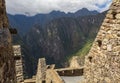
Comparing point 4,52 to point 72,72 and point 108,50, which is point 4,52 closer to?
point 108,50

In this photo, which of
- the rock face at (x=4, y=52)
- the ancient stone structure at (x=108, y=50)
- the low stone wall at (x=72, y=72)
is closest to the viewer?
the rock face at (x=4, y=52)

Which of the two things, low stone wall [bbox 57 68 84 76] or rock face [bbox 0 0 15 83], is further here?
low stone wall [bbox 57 68 84 76]

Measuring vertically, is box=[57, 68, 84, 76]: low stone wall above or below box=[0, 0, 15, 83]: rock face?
below

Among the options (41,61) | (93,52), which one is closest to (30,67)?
(41,61)

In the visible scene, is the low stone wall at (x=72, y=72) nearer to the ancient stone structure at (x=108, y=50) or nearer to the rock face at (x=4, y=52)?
the ancient stone structure at (x=108, y=50)

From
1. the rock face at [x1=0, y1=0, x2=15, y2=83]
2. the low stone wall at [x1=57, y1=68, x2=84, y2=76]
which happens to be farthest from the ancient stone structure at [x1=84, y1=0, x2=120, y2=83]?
the low stone wall at [x1=57, y1=68, x2=84, y2=76]

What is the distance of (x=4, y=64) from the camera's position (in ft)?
21.7

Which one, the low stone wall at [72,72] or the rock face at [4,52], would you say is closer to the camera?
the rock face at [4,52]

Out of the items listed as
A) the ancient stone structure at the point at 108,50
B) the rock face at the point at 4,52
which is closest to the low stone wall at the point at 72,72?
the ancient stone structure at the point at 108,50

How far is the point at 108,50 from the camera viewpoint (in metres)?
9.55

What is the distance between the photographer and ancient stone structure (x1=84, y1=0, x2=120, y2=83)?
30.3ft

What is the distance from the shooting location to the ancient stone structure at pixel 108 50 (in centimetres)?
923

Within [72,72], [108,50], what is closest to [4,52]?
[108,50]

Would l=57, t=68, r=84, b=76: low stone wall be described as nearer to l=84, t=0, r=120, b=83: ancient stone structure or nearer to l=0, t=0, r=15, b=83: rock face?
l=84, t=0, r=120, b=83: ancient stone structure
